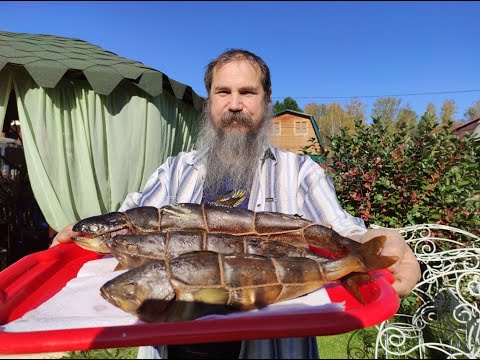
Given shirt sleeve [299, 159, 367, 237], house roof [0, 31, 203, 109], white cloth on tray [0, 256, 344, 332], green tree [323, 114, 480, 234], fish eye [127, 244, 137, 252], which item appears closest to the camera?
white cloth on tray [0, 256, 344, 332]

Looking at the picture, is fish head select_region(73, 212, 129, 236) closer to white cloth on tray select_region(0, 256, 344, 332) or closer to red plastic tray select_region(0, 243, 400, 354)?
white cloth on tray select_region(0, 256, 344, 332)

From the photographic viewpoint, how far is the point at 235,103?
2.64m

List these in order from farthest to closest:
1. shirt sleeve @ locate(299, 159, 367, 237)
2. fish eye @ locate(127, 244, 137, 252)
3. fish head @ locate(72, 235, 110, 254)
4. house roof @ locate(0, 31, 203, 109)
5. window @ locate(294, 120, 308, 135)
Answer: window @ locate(294, 120, 308, 135) < house roof @ locate(0, 31, 203, 109) < shirt sleeve @ locate(299, 159, 367, 237) < fish head @ locate(72, 235, 110, 254) < fish eye @ locate(127, 244, 137, 252)

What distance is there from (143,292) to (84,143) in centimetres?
435

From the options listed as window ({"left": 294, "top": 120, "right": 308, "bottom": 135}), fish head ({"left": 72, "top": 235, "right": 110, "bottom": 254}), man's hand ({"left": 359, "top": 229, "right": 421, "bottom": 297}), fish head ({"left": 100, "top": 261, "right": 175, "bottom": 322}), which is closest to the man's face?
fish head ({"left": 72, "top": 235, "right": 110, "bottom": 254})

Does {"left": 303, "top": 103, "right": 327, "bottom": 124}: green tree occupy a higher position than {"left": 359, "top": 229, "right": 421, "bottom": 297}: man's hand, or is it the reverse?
{"left": 303, "top": 103, "right": 327, "bottom": 124}: green tree

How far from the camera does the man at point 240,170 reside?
7.53ft

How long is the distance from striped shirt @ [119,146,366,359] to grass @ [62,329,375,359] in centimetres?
80

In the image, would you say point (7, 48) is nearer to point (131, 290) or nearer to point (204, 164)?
point (204, 164)

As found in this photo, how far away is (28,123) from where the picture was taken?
195 inches

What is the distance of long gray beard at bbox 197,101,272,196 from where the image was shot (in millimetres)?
2725

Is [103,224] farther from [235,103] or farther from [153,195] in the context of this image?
[235,103]

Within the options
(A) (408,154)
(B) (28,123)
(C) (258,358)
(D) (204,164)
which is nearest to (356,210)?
(A) (408,154)

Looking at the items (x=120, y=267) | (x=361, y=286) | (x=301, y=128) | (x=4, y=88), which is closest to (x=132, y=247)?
(x=120, y=267)
